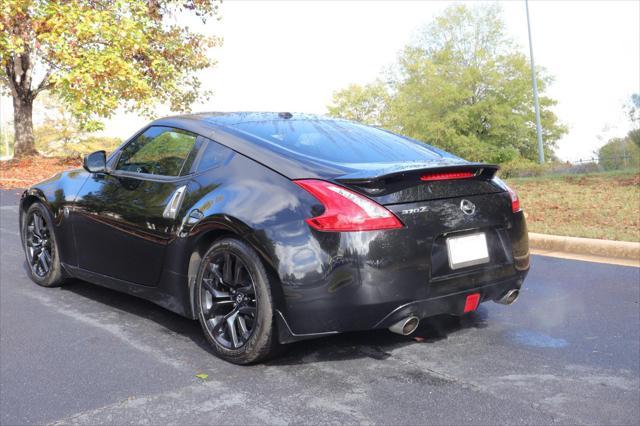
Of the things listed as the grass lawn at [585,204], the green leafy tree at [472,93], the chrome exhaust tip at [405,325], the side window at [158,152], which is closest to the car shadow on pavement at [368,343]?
the chrome exhaust tip at [405,325]

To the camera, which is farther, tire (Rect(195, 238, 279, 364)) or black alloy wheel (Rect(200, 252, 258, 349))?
black alloy wheel (Rect(200, 252, 258, 349))

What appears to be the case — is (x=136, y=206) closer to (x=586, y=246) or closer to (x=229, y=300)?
(x=229, y=300)

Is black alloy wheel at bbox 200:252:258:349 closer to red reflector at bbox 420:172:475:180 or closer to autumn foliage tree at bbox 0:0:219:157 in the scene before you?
red reflector at bbox 420:172:475:180

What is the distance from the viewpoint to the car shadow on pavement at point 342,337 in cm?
395

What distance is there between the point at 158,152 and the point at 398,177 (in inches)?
75.6

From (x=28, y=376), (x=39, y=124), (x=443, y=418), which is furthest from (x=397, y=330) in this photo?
(x=39, y=124)

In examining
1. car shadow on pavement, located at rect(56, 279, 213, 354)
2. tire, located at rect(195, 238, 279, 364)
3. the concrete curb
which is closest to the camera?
tire, located at rect(195, 238, 279, 364)

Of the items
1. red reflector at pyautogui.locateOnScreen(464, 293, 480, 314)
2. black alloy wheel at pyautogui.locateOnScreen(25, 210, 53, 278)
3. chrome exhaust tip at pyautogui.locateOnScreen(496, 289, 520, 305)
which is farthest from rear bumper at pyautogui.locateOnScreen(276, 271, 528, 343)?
black alloy wheel at pyautogui.locateOnScreen(25, 210, 53, 278)

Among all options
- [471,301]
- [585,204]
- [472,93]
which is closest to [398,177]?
[471,301]

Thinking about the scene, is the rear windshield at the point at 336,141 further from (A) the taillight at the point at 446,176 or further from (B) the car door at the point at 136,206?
(B) the car door at the point at 136,206

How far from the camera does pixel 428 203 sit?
142 inches

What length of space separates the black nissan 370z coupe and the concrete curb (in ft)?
10.7

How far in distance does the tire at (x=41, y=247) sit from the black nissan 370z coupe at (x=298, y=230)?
938mm

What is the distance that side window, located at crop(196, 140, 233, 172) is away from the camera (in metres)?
4.05
